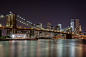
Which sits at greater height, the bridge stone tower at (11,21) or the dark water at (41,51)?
the bridge stone tower at (11,21)

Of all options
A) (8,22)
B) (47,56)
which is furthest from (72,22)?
(47,56)

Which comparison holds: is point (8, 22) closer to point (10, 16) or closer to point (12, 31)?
point (10, 16)

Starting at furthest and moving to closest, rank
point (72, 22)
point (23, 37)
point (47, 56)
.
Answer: point (72, 22) → point (23, 37) → point (47, 56)

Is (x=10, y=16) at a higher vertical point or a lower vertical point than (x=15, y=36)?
higher

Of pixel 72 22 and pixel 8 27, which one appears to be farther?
pixel 72 22

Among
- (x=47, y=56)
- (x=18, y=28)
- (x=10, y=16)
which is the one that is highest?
(x=10, y=16)

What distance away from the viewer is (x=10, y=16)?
65.9 meters

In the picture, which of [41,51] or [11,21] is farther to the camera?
[11,21]

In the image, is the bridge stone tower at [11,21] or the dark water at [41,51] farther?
the bridge stone tower at [11,21]

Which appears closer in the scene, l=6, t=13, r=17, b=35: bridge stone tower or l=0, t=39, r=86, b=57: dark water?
l=0, t=39, r=86, b=57: dark water

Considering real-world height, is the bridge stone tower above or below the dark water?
above

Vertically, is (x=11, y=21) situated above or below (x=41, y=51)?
above

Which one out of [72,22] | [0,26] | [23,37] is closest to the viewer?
[0,26]

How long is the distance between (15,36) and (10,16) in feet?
33.9
